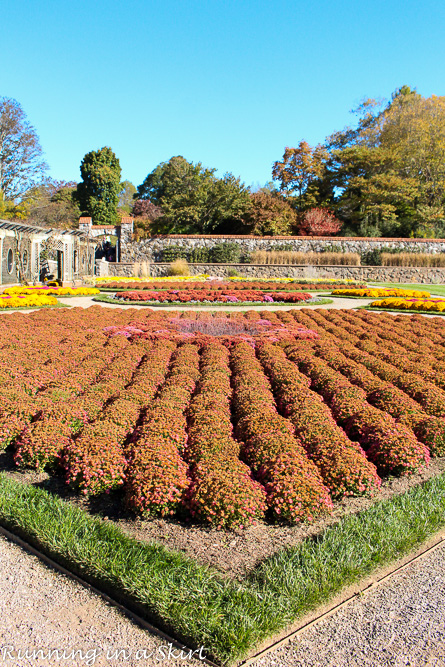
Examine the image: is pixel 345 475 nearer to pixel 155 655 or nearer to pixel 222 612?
pixel 222 612

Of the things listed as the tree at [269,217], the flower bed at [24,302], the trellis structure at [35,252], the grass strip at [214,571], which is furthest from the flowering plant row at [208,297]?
the tree at [269,217]

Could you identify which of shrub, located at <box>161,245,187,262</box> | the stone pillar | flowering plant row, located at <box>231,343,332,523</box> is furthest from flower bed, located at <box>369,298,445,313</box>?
the stone pillar

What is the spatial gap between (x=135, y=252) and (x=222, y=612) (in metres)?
29.6

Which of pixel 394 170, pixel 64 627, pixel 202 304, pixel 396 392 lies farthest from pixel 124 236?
pixel 64 627

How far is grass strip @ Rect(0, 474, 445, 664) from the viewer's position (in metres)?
2.44

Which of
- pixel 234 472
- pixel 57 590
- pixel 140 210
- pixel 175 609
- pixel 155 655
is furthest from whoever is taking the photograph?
pixel 140 210

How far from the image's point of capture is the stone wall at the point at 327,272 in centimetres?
2714

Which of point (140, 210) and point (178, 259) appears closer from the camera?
point (178, 259)

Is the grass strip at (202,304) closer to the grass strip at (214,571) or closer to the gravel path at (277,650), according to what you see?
the grass strip at (214,571)

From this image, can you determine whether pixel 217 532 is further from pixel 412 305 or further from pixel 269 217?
pixel 269 217

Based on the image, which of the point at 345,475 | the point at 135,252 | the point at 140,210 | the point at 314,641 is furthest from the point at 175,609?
the point at 140,210

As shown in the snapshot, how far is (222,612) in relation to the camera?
249 centimetres

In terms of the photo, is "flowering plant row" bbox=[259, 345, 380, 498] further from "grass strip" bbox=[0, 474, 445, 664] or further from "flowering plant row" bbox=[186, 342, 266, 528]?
"flowering plant row" bbox=[186, 342, 266, 528]

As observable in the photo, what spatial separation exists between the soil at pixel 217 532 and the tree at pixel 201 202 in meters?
32.5
